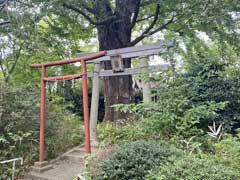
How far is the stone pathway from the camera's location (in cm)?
537

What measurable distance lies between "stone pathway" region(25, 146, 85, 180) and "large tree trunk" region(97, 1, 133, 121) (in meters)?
1.80

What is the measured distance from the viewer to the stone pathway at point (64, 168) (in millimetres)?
5371

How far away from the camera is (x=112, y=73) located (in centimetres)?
680

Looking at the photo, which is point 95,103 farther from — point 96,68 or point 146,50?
point 146,50

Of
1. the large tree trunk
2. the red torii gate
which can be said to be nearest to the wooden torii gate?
the red torii gate

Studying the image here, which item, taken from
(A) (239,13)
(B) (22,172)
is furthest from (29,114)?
(A) (239,13)

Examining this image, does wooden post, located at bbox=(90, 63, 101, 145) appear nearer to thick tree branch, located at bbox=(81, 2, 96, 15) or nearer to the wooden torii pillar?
the wooden torii pillar

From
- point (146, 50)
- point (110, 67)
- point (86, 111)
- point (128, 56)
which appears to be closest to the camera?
point (86, 111)

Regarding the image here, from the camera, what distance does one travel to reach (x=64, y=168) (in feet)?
19.0

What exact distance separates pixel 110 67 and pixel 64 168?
139 inches

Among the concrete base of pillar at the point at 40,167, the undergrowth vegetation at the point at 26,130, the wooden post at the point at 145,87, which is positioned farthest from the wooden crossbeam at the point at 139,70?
the concrete base of pillar at the point at 40,167

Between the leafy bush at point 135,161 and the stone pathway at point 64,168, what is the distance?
1583mm

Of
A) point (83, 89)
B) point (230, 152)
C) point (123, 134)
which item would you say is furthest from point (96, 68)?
point (230, 152)

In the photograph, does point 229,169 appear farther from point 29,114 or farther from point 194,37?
point 194,37
